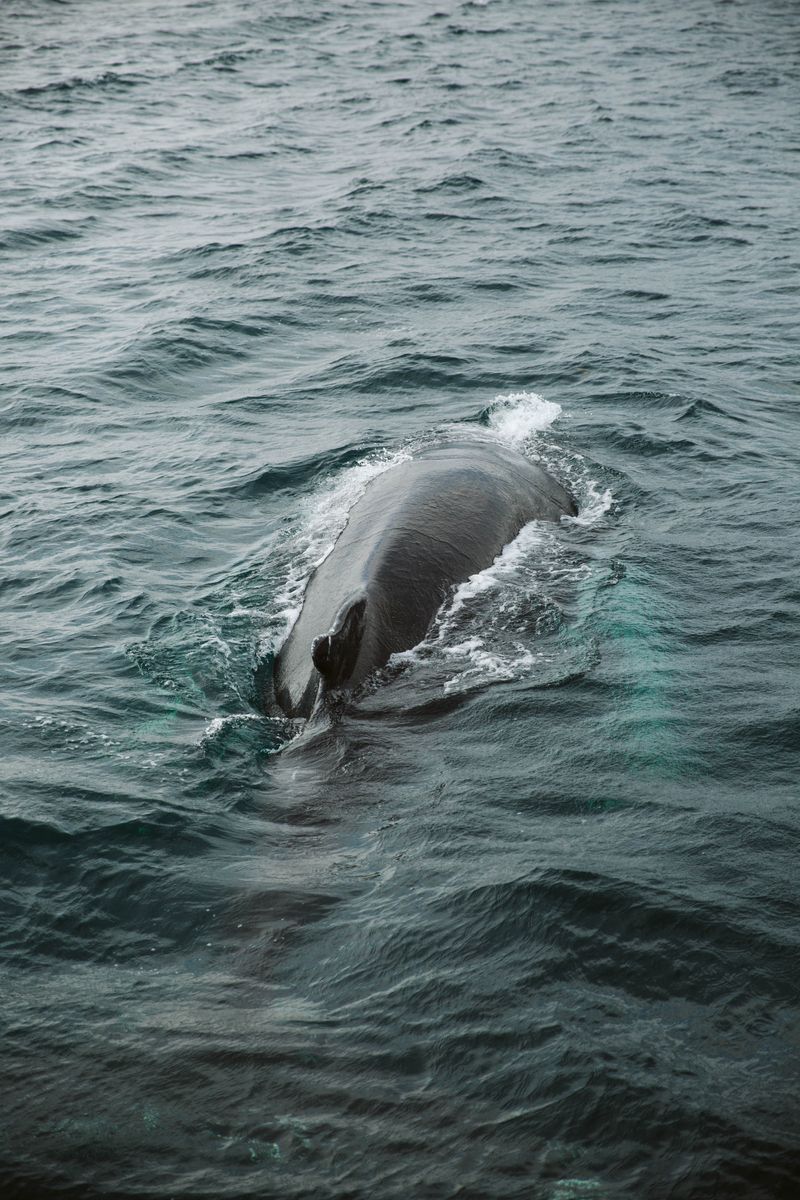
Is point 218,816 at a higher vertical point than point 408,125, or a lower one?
lower

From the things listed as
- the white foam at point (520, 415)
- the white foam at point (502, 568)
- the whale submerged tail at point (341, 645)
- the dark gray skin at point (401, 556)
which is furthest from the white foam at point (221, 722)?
the white foam at point (520, 415)

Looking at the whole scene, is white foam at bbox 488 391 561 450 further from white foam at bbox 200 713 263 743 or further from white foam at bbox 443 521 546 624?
white foam at bbox 200 713 263 743

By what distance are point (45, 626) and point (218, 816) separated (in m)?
4.10

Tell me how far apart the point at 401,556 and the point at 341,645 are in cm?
181

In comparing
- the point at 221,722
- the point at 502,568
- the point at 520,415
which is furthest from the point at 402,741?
the point at 520,415

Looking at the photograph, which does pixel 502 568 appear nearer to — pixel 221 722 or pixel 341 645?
pixel 341 645

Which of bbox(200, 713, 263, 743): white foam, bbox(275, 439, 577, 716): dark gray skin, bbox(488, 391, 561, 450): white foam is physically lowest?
bbox(200, 713, 263, 743): white foam

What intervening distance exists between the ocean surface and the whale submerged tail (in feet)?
1.38

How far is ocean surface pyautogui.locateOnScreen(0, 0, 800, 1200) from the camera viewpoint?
5.38 meters

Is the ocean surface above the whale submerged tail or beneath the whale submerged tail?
beneath

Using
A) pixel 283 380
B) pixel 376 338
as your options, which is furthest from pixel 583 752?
pixel 376 338

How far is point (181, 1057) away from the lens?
5723mm

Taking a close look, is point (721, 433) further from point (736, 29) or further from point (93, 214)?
point (736, 29)

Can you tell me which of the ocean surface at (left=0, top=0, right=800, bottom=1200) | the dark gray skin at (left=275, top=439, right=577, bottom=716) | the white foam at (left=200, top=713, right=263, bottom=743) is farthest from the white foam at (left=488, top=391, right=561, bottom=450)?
the white foam at (left=200, top=713, right=263, bottom=743)
